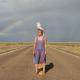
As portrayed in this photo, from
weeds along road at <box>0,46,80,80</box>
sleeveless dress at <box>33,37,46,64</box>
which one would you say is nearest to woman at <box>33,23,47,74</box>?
sleeveless dress at <box>33,37,46,64</box>

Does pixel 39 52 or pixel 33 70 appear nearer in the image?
pixel 39 52

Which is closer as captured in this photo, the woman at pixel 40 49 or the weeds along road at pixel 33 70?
the weeds along road at pixel 33 70

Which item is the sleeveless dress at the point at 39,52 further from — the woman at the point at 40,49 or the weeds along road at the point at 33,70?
the weeds along road at the point at 33,70

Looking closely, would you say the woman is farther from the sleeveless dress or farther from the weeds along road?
the weeds along road

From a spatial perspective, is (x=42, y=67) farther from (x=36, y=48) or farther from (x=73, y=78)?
(x=73, y=78)

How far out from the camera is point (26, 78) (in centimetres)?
1152

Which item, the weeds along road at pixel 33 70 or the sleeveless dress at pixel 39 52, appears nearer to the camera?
the weeds along road at pixel 33 70

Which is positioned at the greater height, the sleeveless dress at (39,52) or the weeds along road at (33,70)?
the sleeveless dress at (39,52)

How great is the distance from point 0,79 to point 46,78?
1.92 meters

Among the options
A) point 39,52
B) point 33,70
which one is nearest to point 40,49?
point 39,52

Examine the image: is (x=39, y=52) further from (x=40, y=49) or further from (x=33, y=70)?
(x=33, y=70)

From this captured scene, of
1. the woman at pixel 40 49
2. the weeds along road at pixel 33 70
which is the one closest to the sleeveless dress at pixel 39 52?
the woman at pixel 40 49

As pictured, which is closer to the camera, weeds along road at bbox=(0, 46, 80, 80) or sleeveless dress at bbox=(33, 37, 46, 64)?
weeds along road at bbox=(0, 46, 80, 80)

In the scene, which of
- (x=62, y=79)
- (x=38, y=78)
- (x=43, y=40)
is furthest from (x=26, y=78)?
(x=43, y=40)
